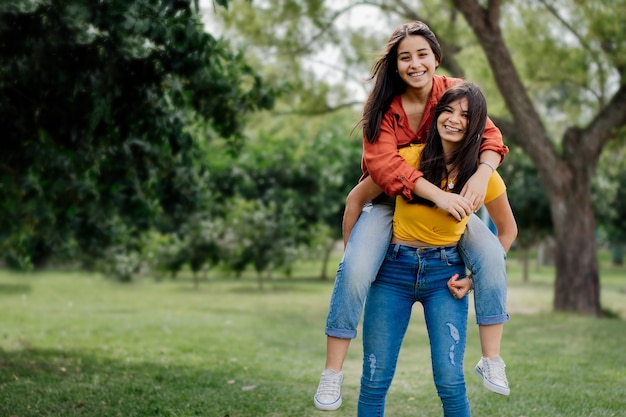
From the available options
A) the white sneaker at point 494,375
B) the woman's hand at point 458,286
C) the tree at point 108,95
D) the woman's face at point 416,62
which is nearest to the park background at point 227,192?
the tree at point 108,95

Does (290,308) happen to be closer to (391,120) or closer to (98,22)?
(98,22)

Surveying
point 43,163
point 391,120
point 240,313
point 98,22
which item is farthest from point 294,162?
point 391,120

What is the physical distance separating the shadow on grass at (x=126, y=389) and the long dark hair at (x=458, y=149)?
2.63 meters

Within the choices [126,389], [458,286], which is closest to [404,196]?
[458,286]

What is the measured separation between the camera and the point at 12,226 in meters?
13.6

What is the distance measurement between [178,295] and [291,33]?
874 centimetres

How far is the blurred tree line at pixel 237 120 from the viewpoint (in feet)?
20.8

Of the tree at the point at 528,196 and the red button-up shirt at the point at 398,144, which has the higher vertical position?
the tree at the point at 528,196

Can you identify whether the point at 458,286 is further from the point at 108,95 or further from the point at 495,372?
the point at 108,95

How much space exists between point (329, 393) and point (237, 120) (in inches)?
229

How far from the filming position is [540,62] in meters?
16.1

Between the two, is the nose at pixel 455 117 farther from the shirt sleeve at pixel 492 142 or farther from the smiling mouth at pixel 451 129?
the shirt sleeve at pixel 492 142

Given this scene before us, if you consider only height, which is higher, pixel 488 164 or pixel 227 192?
pixel 227 192

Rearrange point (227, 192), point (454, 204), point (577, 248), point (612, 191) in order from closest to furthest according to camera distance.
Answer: point (454, 204) < point (577, 248) < point (227, 192) < point (612, 191)
